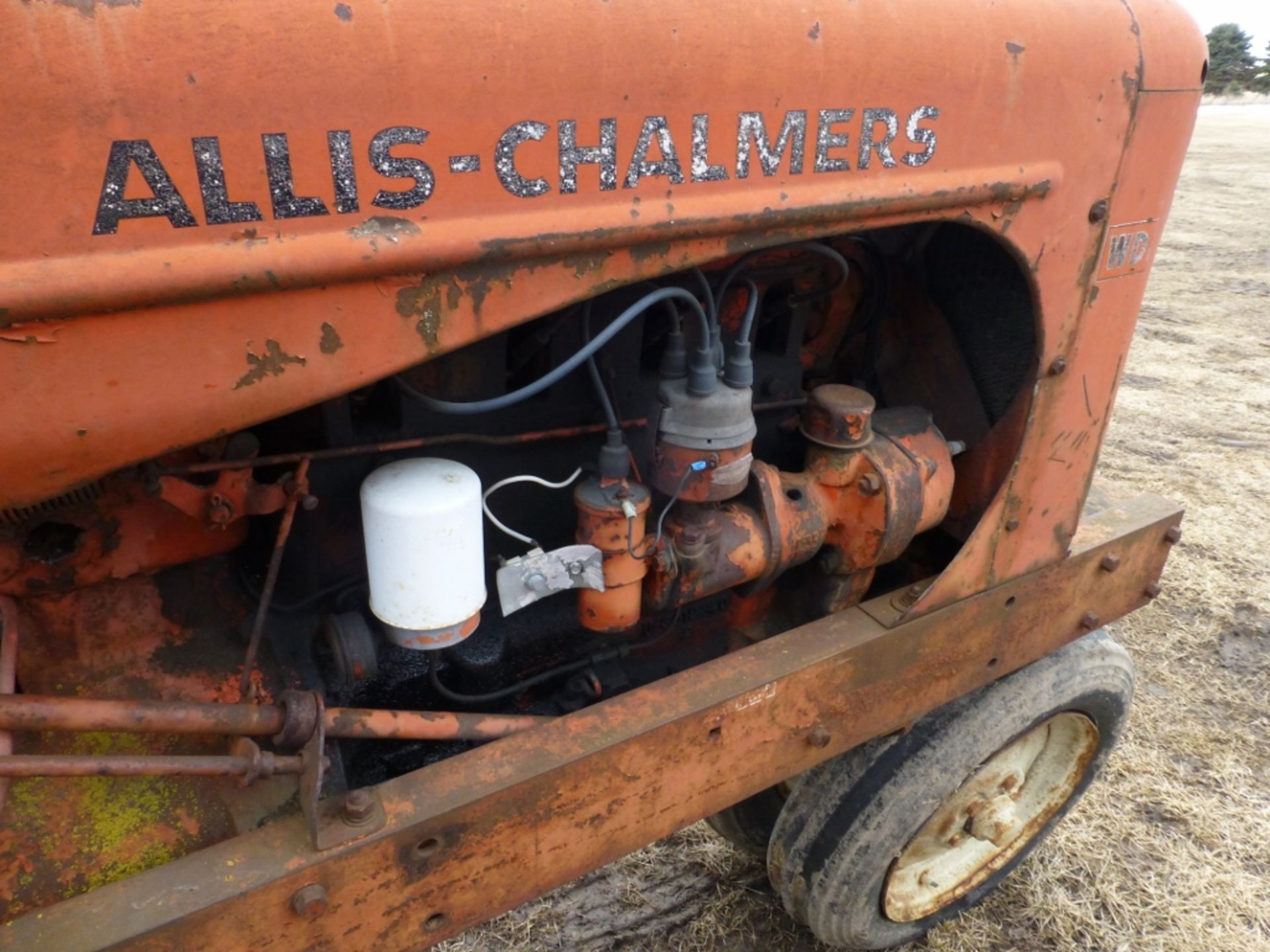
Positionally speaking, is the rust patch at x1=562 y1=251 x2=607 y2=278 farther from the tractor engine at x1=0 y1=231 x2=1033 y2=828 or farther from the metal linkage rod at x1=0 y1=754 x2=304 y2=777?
the metal linkage rod at x1=0 y1=754 x2=304 y2=777

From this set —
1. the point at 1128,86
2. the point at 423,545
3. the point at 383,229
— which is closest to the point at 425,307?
the point at 383,229

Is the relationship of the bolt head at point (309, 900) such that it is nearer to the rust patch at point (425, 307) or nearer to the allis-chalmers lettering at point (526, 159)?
the rust patch at point (425, 307)

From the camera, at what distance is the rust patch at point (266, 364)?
89 cm

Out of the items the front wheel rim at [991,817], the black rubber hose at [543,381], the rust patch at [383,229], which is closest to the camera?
the rust patch at [383,229]

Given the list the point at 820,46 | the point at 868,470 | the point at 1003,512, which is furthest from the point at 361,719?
the point at 1003,512

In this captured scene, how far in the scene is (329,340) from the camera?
3.01 ft

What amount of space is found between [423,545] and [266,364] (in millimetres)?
353

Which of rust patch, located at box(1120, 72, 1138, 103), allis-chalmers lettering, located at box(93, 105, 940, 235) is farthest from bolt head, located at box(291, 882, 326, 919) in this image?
rust patch, located at box(1120, 72, 1138, 103)

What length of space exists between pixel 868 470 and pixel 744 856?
1180 mm

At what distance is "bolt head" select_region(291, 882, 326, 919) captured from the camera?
1075mm

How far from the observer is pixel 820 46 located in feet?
3.61

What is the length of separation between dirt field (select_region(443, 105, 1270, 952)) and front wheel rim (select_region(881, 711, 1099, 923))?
150mm

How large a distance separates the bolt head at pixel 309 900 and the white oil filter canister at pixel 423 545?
1.03 ft


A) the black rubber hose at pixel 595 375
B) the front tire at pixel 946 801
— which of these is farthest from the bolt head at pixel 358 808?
the front tire at pixel 946 801
